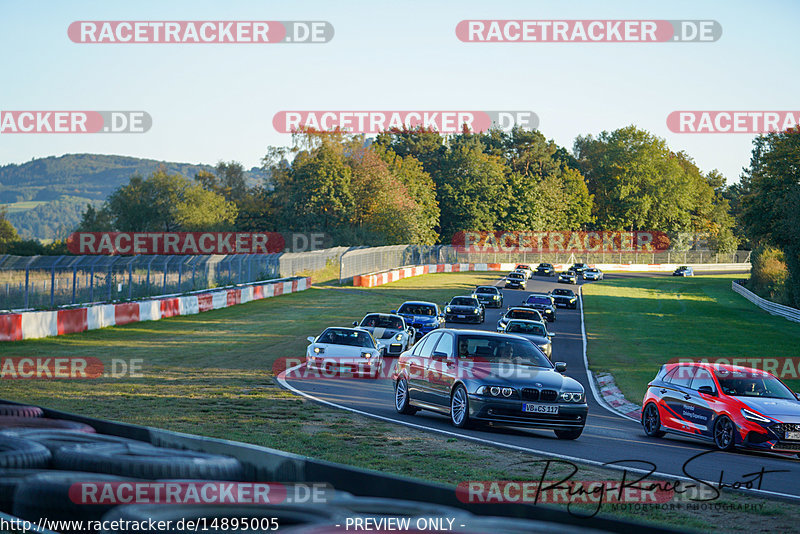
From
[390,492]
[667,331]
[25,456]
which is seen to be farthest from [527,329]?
[390,492]

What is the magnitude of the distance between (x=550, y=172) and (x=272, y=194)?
57.6 m

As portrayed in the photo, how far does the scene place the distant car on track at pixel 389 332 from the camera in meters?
26.9

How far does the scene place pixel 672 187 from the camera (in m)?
145

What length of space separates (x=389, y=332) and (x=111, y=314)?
9.89m

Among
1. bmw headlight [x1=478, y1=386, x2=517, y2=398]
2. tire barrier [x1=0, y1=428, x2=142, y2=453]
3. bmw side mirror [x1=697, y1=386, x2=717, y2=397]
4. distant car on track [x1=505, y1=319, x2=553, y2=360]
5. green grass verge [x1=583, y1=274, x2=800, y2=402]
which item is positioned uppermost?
tire barrier [x1=0, y1=428, x2=142, y2=453]

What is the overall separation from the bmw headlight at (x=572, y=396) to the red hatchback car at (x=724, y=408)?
2.22 metres

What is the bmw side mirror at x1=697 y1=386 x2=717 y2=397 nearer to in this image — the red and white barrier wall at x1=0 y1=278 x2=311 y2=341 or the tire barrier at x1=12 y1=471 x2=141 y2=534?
the tire barrier at x1=12 y1=471 x2=141 y2=534

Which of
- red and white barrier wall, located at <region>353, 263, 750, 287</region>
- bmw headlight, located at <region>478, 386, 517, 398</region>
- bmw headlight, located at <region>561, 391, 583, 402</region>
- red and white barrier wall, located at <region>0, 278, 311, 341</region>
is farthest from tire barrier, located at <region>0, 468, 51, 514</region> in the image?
red and white barrier wall, located at <region>353, 263, 750, 287</region>

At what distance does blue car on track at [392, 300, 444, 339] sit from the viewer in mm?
32562

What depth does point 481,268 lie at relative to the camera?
10288cm

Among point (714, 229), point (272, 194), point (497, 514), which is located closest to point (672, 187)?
point (714, 229)

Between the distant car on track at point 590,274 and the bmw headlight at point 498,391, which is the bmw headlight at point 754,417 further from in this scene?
the distant car on track at point 590,274

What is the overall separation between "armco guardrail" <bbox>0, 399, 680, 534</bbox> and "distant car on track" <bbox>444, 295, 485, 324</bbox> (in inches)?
1342

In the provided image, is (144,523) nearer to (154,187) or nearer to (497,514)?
(497,514)
